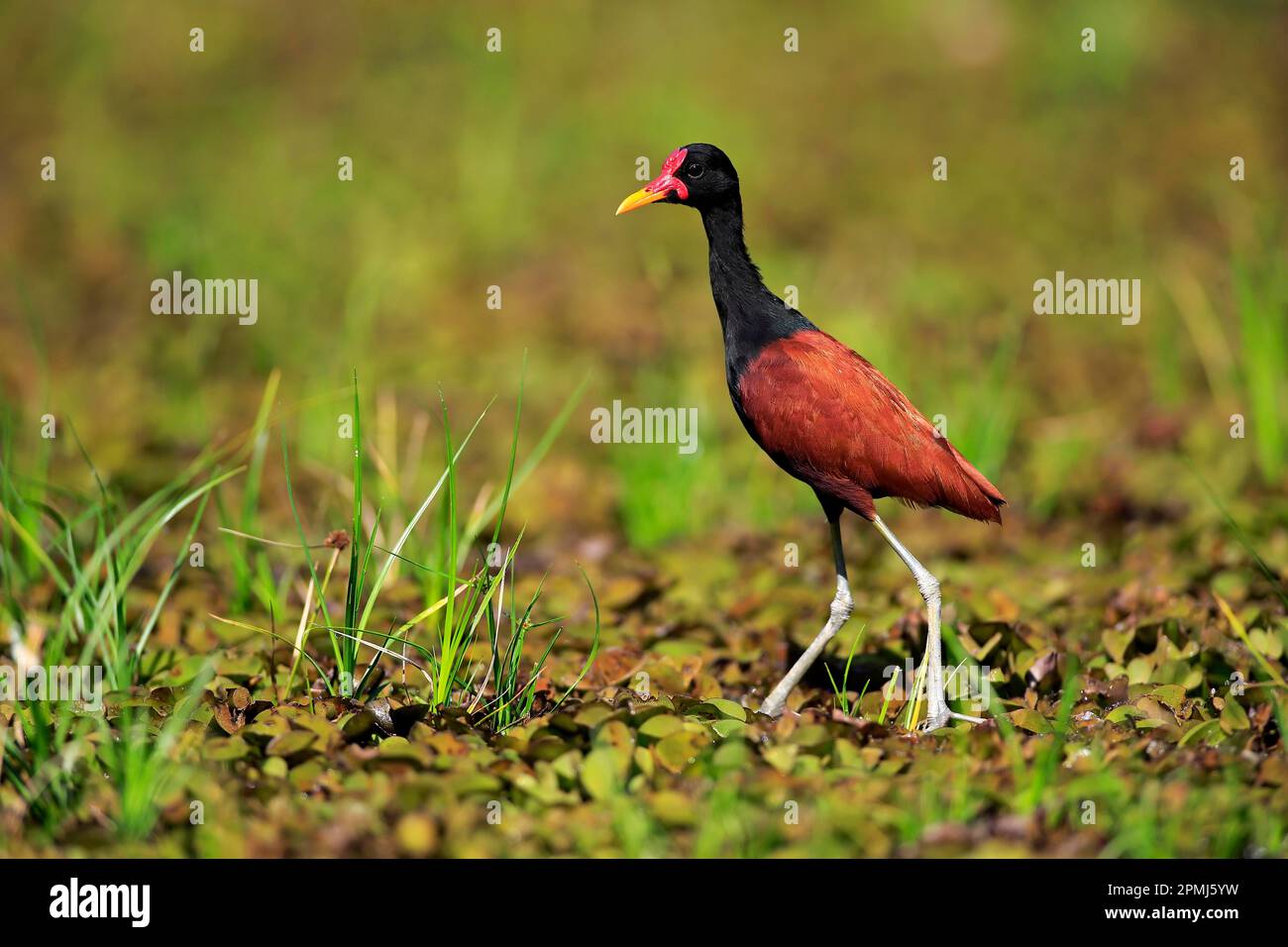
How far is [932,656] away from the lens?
450 cm

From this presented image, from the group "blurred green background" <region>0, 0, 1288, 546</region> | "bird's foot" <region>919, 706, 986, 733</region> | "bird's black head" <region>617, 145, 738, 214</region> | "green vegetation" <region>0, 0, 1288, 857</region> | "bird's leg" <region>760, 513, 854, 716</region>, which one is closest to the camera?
"green vegetation" <region>0, 0, 1288, 857</region>

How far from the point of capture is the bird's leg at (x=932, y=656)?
449cm

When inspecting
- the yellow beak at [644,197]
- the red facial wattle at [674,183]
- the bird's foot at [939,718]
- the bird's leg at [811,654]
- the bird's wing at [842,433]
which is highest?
the red facial wattle at [674,183]

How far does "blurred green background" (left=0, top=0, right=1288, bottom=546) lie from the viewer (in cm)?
747

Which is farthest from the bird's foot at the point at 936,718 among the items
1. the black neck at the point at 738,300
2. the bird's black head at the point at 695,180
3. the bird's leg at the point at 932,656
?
the bird's black head at the point at 695,180

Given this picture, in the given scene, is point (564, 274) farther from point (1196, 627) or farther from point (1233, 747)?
point (1233, 747)

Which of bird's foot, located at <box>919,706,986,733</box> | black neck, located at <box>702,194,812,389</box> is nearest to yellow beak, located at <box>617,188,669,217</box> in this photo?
→ black neck, located at <box>702,194,812,389</box>

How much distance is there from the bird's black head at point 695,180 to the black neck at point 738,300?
0.19 feet

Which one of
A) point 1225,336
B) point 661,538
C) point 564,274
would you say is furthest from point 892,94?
point 661,538

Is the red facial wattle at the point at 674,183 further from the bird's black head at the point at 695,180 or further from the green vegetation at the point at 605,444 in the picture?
the green vegetation at the point at 605,444

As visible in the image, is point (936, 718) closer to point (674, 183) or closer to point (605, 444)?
point (674, 183)

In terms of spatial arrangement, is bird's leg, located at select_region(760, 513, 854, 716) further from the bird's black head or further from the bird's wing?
the bird's black head

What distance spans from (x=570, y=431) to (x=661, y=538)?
1.58m

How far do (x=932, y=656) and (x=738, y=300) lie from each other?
1362 mm
